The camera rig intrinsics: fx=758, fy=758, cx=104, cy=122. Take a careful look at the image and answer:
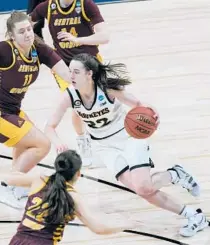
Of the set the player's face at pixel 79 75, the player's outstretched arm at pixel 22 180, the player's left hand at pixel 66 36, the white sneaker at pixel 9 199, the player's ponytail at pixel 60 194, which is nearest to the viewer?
the player's ponytail at pixel 60 194

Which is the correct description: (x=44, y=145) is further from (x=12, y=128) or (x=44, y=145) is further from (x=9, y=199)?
(x=9, y=199)

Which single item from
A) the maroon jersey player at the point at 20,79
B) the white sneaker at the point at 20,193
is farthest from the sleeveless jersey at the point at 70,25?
the white sneaker at the point at 20,193

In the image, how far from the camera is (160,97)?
7812 mm

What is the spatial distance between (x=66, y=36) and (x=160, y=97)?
5.96ft

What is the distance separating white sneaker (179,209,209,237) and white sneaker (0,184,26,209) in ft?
4.28

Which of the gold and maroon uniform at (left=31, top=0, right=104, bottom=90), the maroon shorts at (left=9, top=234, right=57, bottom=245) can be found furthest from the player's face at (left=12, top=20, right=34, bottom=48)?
the maroon shorts at (left=9, top=234, right=57, bottom=245)

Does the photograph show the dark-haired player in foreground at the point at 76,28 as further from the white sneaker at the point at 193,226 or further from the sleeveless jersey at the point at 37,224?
the sleeveless jersey at the point at 37,224

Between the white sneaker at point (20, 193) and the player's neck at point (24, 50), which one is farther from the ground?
the player's neck at point (24, 50)

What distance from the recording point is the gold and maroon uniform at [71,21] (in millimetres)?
6414

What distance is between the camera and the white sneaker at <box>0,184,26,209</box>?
234 inches

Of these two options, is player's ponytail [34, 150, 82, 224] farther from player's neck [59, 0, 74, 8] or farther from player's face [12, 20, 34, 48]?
player's neck [59, 0, 74, 8]

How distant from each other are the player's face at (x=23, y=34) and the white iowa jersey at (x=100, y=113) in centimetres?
47

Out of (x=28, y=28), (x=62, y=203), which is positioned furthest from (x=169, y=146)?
(x=62, y=203)

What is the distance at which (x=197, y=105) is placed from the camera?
7566mm
